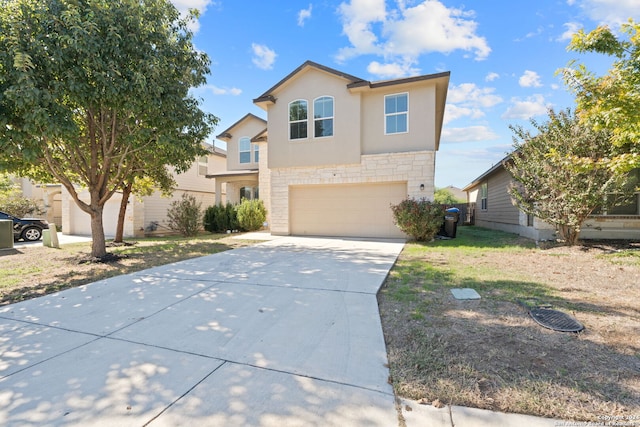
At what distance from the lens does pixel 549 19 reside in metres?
8.18

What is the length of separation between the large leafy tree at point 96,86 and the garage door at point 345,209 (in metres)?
5.52

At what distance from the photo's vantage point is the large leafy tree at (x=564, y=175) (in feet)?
26.0

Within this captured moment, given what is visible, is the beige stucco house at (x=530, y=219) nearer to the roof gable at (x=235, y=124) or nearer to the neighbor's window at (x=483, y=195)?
the neighbor's window at (x=483, y=195)

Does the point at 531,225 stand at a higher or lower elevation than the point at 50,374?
higher

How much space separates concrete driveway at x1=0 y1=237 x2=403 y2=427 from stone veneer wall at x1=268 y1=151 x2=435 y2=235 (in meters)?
7.13

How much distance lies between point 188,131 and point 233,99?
5.72 m

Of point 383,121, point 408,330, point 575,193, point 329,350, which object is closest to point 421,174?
point 383,121

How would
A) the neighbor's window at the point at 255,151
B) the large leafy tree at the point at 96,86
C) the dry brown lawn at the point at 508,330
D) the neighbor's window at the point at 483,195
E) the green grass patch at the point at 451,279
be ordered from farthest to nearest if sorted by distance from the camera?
the neighbor's window at the point at 483,195, the neighbor's window at the point at 255,151, the large leafy tree at the point at 96,86, the green grass patch at the point at 451,279, the dry brown lawn at the point at 508,330

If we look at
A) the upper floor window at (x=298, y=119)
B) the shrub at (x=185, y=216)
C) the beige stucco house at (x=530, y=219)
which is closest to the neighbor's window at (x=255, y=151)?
the shrub at (x=185, y=216)

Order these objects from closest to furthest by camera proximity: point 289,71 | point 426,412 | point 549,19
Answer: point 426,412, point 549,19, point 289,71

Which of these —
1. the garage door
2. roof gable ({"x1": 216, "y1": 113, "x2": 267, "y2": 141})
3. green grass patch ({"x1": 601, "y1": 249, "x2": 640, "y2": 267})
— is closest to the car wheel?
roof gable ({"x1": 216, "y1": 113, "x2": 267, "y2": 141})

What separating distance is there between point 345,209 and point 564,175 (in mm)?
7312

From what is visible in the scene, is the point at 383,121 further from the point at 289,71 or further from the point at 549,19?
the point at 549,19

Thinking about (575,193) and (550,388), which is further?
(575,193)
